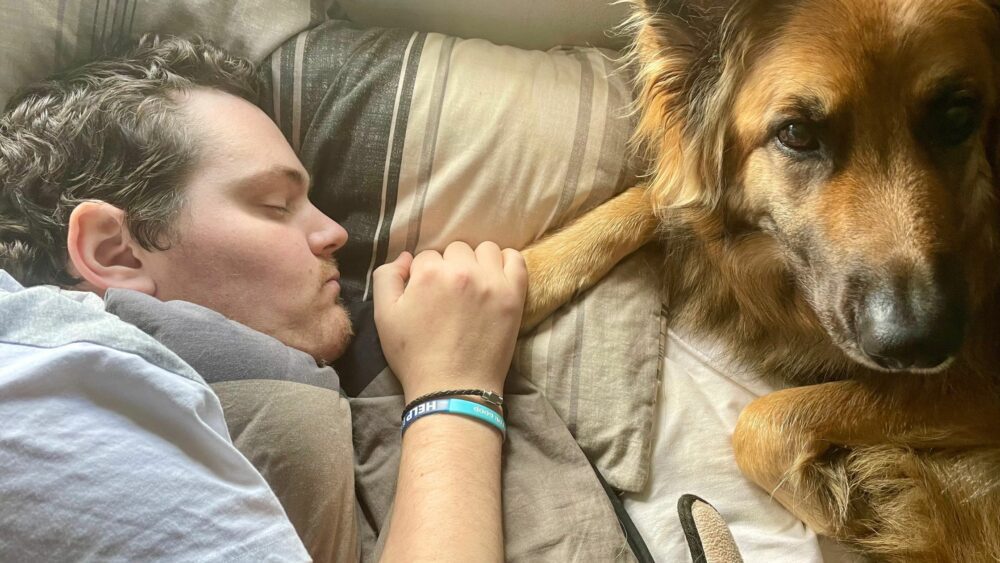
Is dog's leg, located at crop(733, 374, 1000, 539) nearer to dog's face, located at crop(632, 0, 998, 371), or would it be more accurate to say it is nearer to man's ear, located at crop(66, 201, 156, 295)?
dog's face, located at crop(632, 0, 998, 371)

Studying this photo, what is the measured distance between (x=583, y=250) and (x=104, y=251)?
2.63ft

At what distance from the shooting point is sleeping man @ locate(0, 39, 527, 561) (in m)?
0.70

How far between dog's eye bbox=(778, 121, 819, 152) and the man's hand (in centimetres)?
49

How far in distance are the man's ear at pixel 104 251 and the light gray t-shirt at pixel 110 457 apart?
0.25 meters

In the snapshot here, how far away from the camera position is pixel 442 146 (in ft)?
4.29

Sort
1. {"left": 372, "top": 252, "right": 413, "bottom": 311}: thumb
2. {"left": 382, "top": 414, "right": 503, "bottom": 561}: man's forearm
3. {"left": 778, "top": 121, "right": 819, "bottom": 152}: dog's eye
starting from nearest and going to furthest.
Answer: {"left": 382, "top": 414, "right": 503, "bottom": 561}: man's forearm
{"left": 778, "top": 121, "right": 819, "bottom": 152}: dog's eye
{"left": 372, "top": 252, "right": 413, "bottom": 311}: thumb

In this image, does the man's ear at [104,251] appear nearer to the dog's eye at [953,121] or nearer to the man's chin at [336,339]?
the man's chin at [336,339]

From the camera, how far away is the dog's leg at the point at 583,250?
4.20 ft

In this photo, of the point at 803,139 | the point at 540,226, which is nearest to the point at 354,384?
the point at 540,226

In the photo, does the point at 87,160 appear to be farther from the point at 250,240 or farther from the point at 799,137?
the point at 799,137

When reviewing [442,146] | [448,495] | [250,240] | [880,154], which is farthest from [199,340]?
[880,154]

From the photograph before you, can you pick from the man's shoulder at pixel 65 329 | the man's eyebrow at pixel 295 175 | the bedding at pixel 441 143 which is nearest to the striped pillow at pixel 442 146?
the bedding at pixel 441 143

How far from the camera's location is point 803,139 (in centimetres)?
104

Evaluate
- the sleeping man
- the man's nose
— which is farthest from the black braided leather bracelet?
the man's nose
